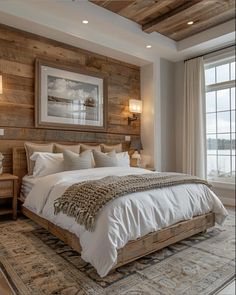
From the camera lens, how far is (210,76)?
4.74 meters

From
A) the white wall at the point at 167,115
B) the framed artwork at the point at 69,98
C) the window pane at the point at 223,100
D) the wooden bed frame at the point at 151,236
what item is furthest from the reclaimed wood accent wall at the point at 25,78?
the window pane at the point at 223,100

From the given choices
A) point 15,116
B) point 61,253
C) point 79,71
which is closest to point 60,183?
point 61,253

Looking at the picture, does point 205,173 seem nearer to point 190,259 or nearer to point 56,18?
point 190,259

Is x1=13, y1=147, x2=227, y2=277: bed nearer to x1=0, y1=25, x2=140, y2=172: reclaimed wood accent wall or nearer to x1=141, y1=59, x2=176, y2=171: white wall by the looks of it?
x1=0, y1=25, x2=140, y2=172: reclaimed wood accent wall

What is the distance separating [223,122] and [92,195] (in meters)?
3.52

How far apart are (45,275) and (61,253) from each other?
0.38 m

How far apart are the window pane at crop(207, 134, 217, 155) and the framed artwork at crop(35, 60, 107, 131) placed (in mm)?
2094

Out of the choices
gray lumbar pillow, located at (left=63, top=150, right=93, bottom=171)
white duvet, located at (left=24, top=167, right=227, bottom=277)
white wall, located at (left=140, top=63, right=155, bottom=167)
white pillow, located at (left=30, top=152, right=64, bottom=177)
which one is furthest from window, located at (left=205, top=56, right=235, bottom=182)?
white pillow, located at (left=30, top=152, right=64, bottom=177)

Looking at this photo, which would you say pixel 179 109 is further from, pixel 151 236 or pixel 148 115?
pixel 151 236

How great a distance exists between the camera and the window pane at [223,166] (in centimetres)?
449

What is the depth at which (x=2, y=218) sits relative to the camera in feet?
10.4

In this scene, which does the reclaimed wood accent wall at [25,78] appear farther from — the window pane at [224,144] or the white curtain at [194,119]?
the window pane at [224,144]

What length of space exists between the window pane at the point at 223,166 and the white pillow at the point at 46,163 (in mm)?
3019

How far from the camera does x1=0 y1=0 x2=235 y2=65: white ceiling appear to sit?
10.5 ft
